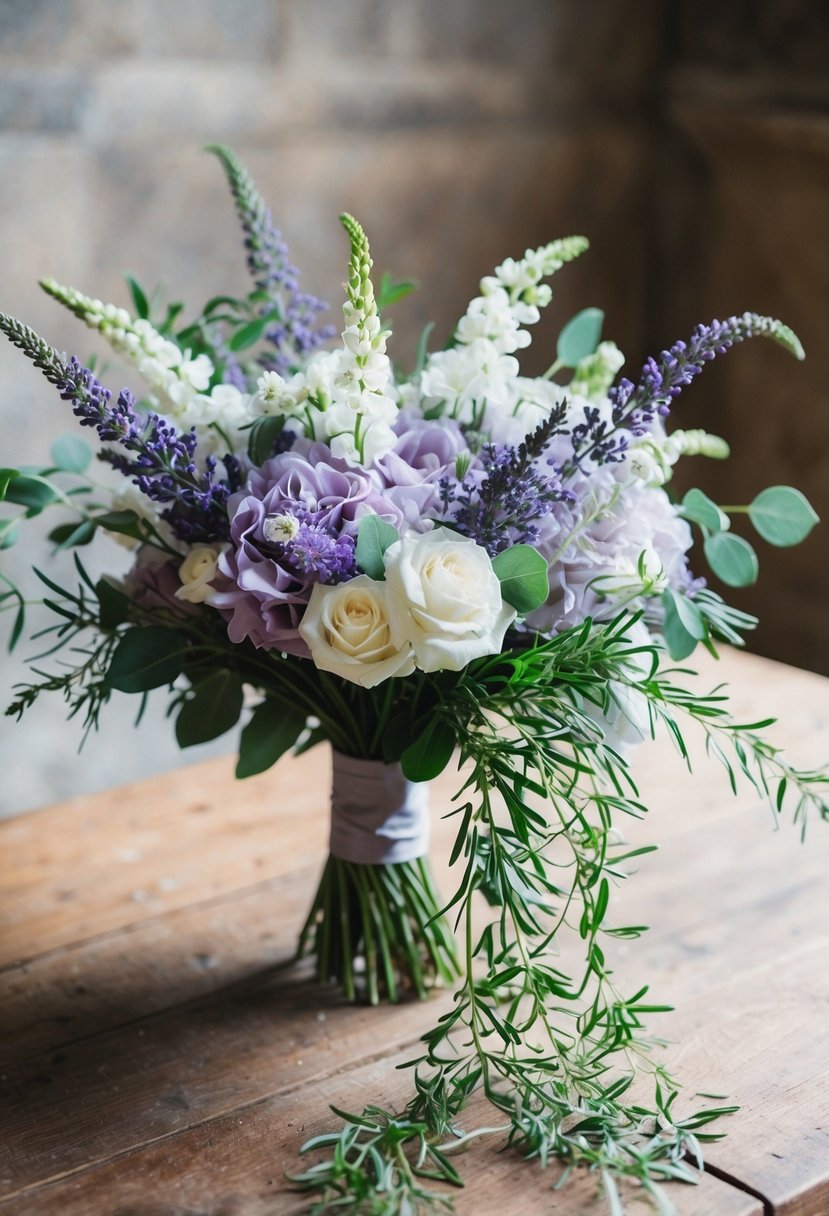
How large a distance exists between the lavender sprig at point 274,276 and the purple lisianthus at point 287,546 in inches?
7.9

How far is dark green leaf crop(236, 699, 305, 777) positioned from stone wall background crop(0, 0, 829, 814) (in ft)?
2.23

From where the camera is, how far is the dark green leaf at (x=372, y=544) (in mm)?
854

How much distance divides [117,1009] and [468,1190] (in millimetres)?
363

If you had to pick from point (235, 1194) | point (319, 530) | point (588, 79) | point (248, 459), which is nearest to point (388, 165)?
point (588, 79)

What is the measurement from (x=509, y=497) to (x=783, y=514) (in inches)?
10.8

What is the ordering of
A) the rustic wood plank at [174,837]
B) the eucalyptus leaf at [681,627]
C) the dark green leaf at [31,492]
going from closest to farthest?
the eucalyptus leaf at [681,627] → the dark green leaf at [31,492] → the rustic wood plank at [174,837]

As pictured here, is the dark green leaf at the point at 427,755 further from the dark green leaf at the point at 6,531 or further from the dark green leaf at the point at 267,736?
the dark green leaf at the point at 6,531

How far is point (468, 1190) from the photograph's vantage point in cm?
84

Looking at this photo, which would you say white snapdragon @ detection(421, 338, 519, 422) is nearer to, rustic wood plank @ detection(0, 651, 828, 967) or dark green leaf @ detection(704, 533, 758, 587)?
dark green leaf @ detection(704, 533, 758, 587)

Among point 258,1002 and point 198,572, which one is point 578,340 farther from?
point 258,1002

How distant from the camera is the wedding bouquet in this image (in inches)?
33.4

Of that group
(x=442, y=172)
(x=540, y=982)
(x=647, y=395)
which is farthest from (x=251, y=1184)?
(x=442, y=172)

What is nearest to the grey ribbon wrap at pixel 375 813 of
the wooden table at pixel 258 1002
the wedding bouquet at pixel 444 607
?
the wedding bouquet at pixel 444 607

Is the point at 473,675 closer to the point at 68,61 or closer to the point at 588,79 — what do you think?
the point at 68,61
